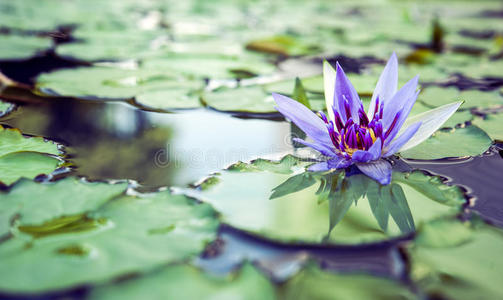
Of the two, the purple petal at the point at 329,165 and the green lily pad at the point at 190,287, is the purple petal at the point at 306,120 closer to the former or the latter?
the purple petal at the point at 329,165

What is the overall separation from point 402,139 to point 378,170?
14 cm

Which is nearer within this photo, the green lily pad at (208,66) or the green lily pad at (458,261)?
the green lily pad at (458,261)

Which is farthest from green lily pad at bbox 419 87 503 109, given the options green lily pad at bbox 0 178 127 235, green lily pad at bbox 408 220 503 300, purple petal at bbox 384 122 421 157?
green lily pad at bbox 0 178 127 235

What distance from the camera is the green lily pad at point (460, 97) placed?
2.17 meters

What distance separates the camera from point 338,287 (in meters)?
0.95

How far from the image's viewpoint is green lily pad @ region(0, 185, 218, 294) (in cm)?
94

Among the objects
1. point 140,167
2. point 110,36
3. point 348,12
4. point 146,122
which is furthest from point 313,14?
point 140,167

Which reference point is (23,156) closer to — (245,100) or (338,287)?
(245,100)

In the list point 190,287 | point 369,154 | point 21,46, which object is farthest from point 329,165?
point 21,46

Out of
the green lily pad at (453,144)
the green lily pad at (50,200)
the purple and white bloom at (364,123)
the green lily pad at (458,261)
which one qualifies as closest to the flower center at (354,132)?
the purple and white bloom at (364,123)

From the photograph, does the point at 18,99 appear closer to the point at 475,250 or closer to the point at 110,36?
the point at 110,36

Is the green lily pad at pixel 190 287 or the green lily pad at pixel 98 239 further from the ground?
the green lily pad at pixel 98 239

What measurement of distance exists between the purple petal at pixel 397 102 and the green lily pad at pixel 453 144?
0.58 feet

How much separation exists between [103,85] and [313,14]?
407 cm
